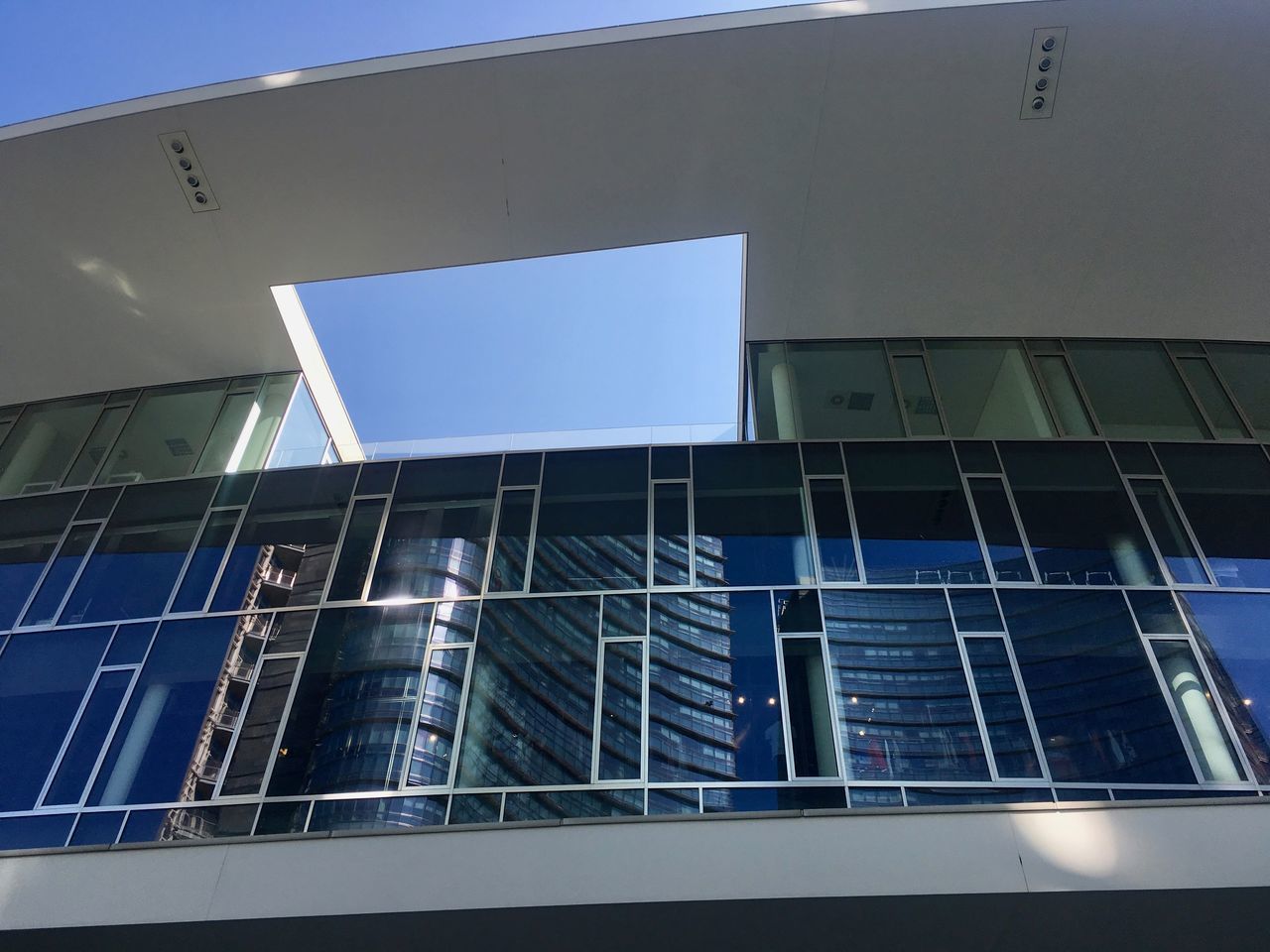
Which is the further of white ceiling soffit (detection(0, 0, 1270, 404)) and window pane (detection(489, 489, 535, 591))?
window pane (detection(489, 489, 535, 591))

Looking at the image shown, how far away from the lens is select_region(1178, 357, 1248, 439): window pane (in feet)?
34.7

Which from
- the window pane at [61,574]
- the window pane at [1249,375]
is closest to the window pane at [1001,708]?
the window pane at [1249,375]

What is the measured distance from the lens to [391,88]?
Result: 923 cm

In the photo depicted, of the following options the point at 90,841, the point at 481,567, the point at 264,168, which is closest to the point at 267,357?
the point at 264,168

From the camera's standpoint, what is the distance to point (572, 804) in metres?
7.41

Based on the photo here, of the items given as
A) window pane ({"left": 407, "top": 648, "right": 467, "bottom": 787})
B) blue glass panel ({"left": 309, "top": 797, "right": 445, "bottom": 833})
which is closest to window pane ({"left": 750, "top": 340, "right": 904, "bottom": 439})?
window pane ({"left": 407, "top": 648, "right": 467, "bottom": 787})

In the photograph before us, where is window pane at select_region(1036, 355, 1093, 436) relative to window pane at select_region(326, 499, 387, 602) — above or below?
above

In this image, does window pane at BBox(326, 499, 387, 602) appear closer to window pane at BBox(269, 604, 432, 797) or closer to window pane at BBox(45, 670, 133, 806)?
window pane at BBox(269, 604, 432, 797)

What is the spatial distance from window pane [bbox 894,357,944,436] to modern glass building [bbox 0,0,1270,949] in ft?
0.24

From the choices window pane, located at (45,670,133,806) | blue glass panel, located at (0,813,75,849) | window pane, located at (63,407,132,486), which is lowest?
blue glass panel, located at (0,813,75,849)

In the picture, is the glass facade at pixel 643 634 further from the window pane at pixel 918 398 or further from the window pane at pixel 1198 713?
the window pane at pixel 918 398

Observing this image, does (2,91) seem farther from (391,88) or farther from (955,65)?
(955,65)

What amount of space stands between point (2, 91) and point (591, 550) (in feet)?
28.1

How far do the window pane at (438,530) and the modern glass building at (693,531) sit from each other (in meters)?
0.06
